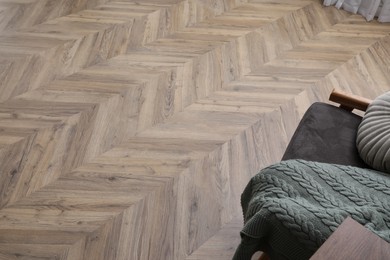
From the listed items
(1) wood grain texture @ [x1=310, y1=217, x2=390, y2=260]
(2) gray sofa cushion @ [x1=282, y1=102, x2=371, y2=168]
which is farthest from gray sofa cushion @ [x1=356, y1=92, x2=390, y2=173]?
(1) wood grain texture @ [x1=310, y1=217, x2=390, y2=260]

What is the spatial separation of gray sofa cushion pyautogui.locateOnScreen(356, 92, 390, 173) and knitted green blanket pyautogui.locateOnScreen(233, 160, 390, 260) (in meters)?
0.08

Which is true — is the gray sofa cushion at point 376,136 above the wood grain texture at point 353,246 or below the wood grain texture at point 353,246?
below

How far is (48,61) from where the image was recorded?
220 cm

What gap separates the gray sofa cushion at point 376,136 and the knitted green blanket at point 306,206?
81 millimetres

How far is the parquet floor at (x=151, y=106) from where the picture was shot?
1504mm

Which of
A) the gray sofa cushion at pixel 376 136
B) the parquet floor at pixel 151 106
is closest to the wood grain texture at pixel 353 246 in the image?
the gray sofa cushion at pixel 376 136

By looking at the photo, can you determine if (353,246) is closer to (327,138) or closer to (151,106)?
(327,138)

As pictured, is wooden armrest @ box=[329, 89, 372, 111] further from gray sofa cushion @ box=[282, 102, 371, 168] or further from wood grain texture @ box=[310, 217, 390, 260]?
wood grain texture @ box=[310, 217, 390, 260]

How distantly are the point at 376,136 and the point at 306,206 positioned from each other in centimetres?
46

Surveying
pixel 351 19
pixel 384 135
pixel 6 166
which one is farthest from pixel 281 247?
pixel 351 19

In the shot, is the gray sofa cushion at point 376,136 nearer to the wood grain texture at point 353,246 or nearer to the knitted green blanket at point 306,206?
the knitted green blanket at point 306,206

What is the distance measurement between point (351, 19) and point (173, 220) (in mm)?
1968

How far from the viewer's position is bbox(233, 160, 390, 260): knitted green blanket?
2.86ft

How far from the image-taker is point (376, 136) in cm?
123
